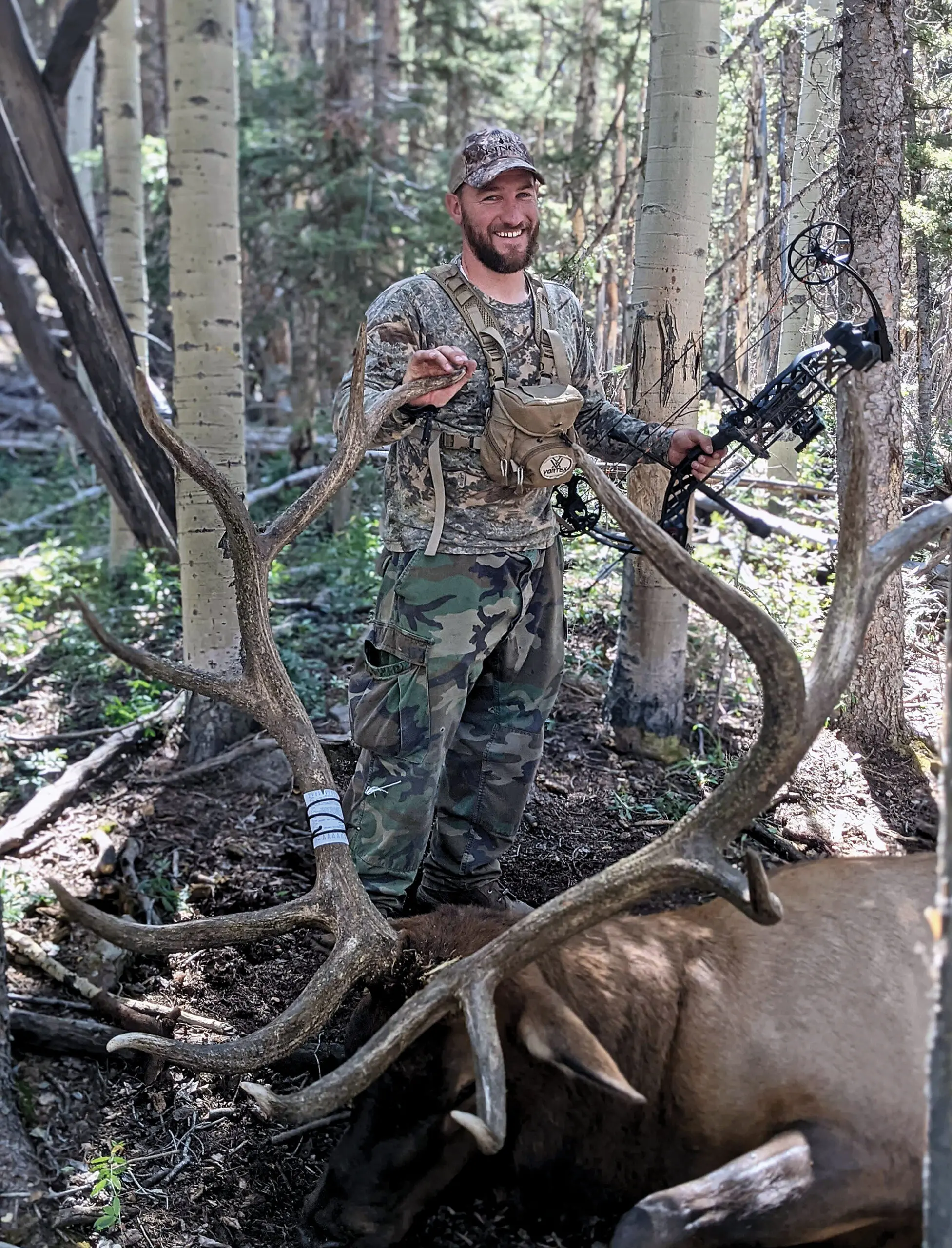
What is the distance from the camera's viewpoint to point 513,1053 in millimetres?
2777

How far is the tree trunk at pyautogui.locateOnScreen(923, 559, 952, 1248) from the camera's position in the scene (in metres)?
1.60

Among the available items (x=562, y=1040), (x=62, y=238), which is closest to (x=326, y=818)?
(x=562, y=1040)

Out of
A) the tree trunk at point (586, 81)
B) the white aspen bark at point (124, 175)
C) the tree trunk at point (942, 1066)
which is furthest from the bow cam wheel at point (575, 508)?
the tree trunk at point (586, 81)

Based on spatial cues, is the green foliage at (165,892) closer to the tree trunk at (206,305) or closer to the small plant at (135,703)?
the tree trunk at (206,305)

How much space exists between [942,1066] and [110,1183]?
2251mm

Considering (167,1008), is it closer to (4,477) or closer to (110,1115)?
(110,1115)

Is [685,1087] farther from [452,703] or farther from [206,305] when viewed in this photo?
[206,305]

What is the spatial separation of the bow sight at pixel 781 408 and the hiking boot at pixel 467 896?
139cm

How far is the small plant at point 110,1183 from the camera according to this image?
2729 millimetres

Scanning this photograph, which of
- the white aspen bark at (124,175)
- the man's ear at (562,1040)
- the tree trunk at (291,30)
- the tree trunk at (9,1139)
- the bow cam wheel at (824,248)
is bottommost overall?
the tree trunk at (9,1139)

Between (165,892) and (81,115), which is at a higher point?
(81,115)

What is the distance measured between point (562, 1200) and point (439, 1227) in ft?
1.15

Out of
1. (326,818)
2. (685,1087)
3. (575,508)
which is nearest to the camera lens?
(685,1087)

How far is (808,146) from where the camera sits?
192 inches
